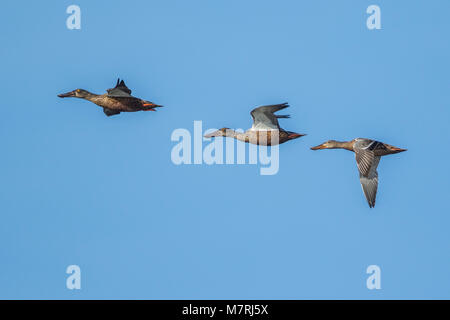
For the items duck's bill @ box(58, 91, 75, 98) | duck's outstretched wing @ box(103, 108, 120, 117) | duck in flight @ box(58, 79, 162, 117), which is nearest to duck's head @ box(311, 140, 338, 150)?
duck in flight @ box(58, 79, 162, 117)

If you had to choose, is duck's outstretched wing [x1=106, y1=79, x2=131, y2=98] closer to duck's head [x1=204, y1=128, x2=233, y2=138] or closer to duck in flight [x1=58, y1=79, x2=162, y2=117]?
duck in flight [x1=58, y1=79, x2=162, y2=117]

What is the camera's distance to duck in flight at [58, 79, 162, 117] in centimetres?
3756

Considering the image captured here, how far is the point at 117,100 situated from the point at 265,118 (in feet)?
15.0

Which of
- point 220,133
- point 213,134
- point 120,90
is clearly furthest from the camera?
point 213,134

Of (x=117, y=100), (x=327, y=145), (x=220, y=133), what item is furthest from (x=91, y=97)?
(x=327, y=145)

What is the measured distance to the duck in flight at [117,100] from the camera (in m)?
37.6

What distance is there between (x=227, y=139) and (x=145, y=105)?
123 inches

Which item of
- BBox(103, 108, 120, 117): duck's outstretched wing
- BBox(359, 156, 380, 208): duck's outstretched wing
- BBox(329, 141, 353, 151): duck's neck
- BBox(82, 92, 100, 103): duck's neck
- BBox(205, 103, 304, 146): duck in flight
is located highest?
BBox(82, 92, 100, 103): duck's neck

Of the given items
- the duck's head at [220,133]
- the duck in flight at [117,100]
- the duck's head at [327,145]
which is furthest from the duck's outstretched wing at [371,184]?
the duck in flight at [117,100]

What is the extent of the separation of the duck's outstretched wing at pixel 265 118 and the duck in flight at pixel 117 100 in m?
3.01

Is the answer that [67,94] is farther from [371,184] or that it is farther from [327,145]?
[371,184]

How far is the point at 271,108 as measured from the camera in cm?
3747

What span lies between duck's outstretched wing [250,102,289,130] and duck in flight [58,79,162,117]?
3012 millimetres

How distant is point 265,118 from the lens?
124 feet
